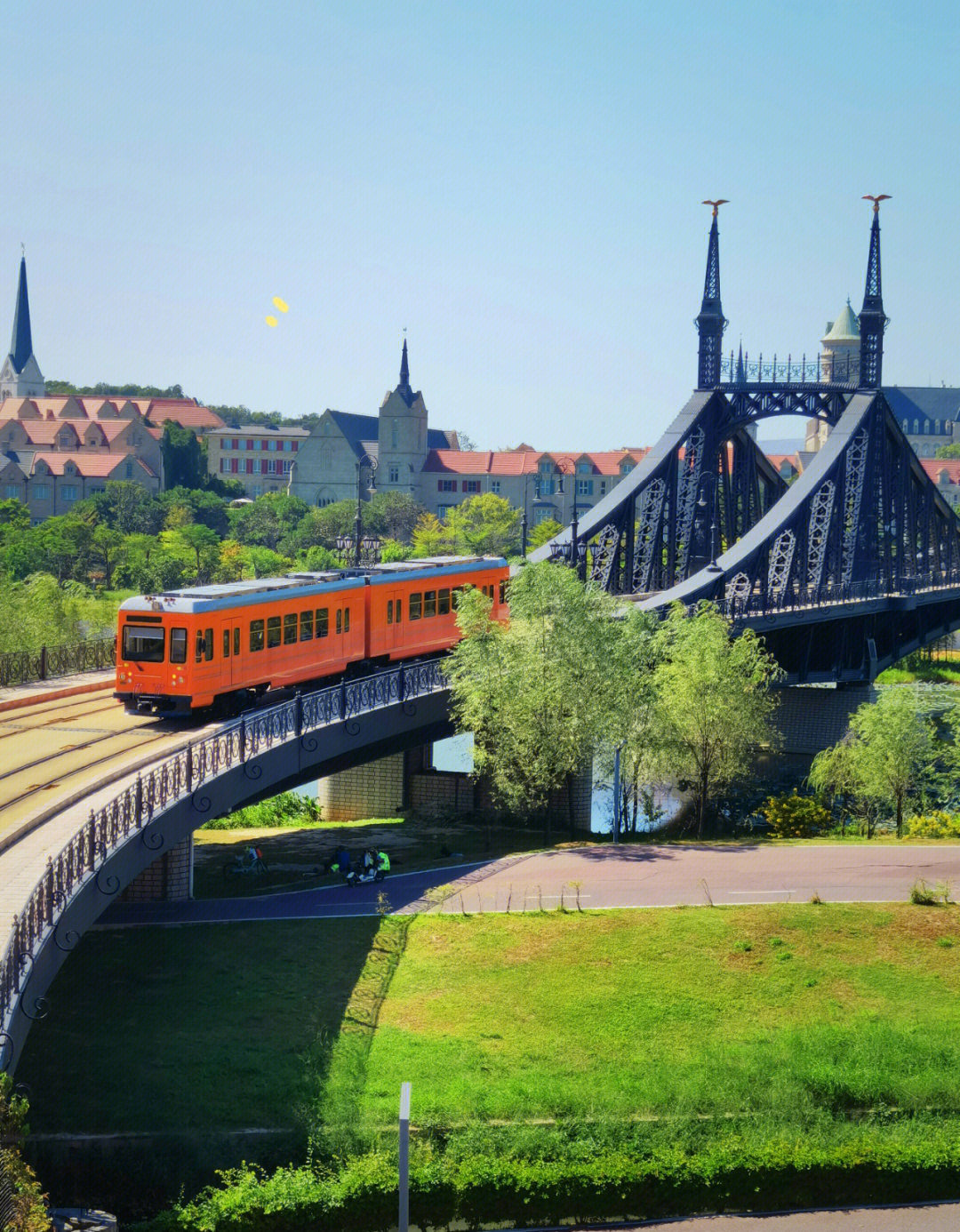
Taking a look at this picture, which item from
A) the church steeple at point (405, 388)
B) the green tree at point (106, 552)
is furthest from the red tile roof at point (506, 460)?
the green tree at point (106, 552)

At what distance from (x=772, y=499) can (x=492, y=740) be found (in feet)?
139

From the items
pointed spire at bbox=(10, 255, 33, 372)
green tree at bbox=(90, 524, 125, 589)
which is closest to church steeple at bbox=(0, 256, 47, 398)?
pointed spire at bbox=(10, 255, 33, 372)

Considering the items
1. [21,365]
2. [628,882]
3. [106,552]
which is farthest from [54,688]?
[21,365]

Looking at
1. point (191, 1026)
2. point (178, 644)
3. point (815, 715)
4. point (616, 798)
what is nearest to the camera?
point (191, 1026)

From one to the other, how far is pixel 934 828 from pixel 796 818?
4959 mm

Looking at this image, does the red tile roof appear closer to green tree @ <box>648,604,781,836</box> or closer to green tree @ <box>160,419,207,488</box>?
green tree @ <box>160,419,207,488</box>

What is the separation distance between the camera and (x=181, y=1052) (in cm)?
2483

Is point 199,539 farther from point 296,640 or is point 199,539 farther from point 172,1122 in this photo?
point 172,1122

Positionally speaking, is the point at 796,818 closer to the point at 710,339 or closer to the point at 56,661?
the point at 56,661

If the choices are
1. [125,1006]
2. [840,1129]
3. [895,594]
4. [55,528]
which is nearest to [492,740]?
[125,1006]

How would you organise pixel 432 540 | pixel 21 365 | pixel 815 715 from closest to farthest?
pixel 815 715 → pixel 432 540 → pixel 21 365

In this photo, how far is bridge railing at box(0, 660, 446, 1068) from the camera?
19.7 meters

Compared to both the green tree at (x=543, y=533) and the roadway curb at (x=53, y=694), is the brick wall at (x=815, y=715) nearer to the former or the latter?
the roadway curb at (x=53, y=694)

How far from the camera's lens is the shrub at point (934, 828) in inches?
1593
